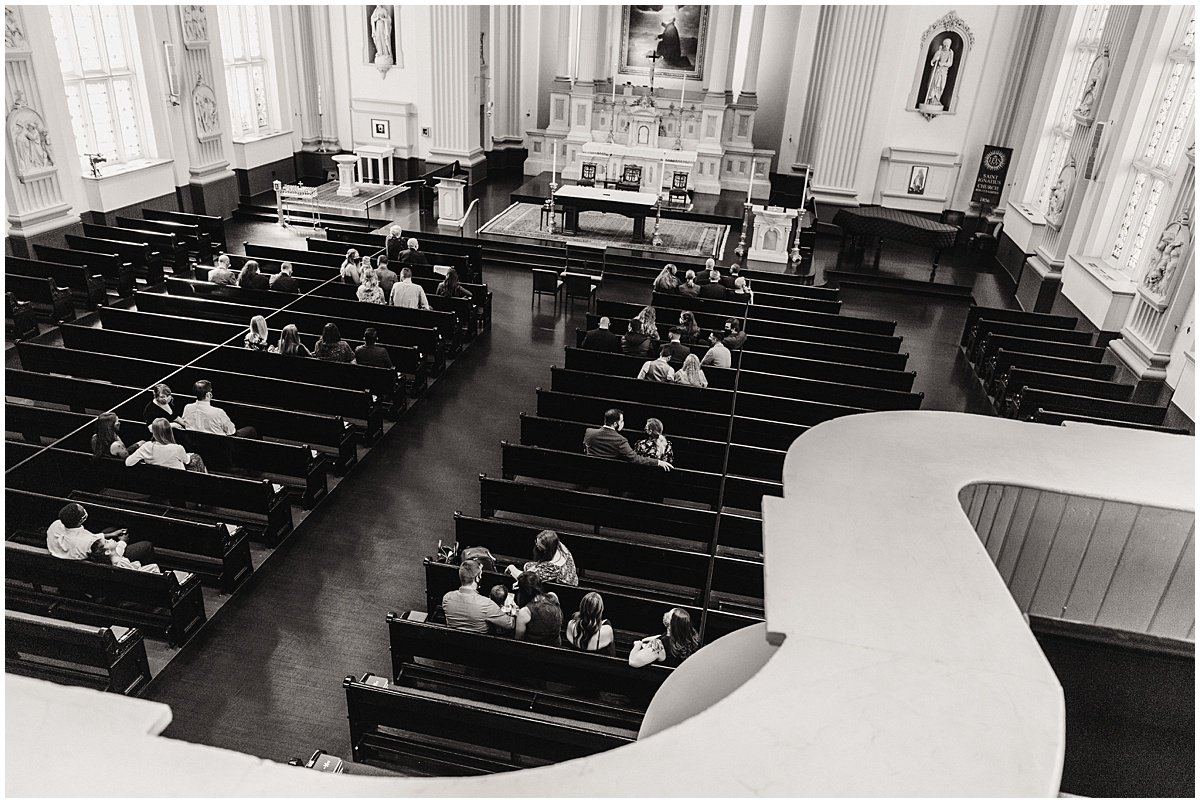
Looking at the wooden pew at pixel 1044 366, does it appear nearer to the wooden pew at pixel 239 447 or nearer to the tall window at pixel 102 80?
the wooden pew at pixel 239 447

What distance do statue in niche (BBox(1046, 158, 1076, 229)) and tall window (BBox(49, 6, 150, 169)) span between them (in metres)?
15.9

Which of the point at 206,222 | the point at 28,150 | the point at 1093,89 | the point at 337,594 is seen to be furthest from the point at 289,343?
the point at 1093,89

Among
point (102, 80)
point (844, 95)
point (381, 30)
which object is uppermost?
point (381, 30)

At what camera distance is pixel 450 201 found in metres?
15.1

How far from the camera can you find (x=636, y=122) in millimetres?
18031

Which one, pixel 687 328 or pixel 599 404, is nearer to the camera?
pixel 599 404

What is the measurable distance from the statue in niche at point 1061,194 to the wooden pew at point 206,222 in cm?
1366

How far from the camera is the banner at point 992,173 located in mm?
15695

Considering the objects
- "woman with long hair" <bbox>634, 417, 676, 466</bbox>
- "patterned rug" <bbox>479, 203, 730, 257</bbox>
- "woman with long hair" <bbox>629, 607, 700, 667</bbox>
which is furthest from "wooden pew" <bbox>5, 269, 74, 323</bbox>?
"woman with long hair" <bbox>629, 607, 700, 667</bbox>

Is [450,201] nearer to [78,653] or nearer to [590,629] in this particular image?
[78,653]

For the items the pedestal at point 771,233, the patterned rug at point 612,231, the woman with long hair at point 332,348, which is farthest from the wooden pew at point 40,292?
the pedestal at point 771,233

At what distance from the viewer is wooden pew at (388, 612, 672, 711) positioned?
4.57 meters

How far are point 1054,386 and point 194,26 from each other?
51.0 feet

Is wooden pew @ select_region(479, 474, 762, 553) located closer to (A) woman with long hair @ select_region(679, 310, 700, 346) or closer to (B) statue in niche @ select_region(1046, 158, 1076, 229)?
(A) woman with long hair @ select_region(679, 310, 700, 346)
